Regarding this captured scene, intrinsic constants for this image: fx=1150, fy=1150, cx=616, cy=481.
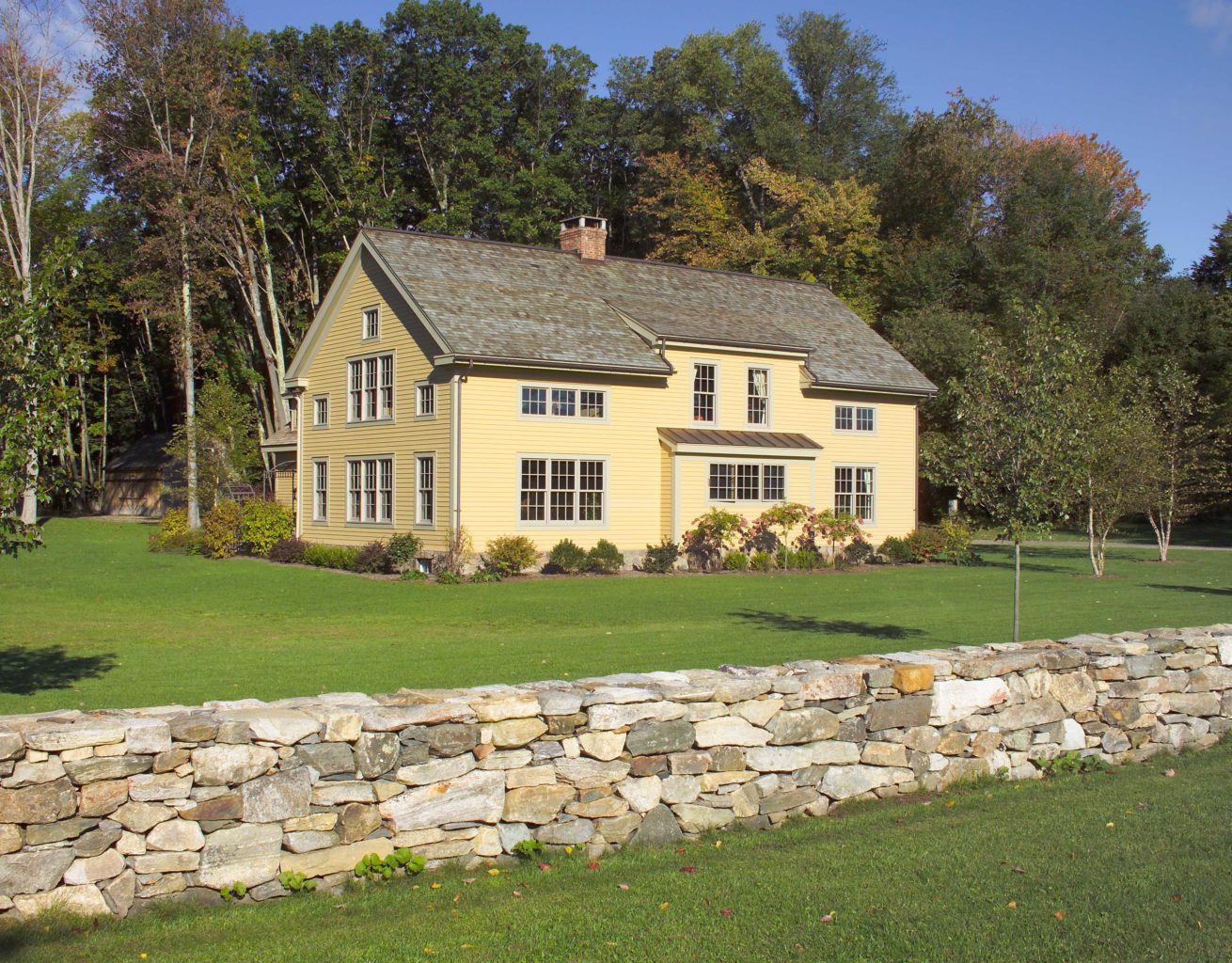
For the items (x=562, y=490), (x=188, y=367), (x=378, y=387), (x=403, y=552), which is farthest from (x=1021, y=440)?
(x=188, y=367)

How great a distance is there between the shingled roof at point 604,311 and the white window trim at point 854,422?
30.4 inches

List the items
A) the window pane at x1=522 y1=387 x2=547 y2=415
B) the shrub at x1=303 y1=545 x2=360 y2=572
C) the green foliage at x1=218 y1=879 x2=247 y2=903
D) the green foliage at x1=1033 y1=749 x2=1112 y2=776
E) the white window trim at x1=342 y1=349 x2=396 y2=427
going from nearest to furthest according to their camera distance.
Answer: the green foliage at x1=218 y1=879 x2=247 y2=903 → the green foliage at x1=1033 y1=749 x2=1112 y2=776 → the window pane at x1=522 y1=387 x2=547 y2=415 → the shrub at x1=303 y1=545 x2=360 y2=572 → the white window trim at x1=342 y1=349 x2=396 y2=427

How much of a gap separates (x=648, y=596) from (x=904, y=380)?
16.1m

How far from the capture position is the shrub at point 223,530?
31.4 metres

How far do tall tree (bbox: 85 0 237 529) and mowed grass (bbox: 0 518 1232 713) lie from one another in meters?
16.6

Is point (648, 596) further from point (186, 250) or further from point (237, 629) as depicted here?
point (186, 250)

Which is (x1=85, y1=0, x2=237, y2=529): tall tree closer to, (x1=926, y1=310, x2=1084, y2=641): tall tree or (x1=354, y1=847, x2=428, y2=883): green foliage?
(x1=926, y1=310, x2=1084, y2=641): tall tree

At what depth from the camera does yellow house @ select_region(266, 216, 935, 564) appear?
89.0 ft

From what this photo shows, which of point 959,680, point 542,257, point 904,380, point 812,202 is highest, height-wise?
point 812,202

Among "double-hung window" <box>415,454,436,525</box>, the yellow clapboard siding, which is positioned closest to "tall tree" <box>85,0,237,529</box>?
the yellow clapboard siding

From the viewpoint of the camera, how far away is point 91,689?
1120 centimetres

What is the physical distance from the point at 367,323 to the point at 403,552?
23.7 feet

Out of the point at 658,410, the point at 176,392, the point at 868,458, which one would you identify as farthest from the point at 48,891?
the point at 176,392

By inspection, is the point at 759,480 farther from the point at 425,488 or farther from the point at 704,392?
the point at 425,488
